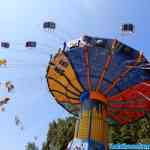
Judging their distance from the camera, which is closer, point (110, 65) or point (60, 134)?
point (110, 65)

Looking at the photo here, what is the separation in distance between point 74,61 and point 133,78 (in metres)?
5.28

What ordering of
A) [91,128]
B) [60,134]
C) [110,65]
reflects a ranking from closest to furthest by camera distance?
[91,128]
[110,65]
[60,134]

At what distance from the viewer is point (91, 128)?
3991cm

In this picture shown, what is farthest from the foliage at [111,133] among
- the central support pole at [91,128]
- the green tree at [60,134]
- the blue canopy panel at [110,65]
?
the central support pole at [91,128]

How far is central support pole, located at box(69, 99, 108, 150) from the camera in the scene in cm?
3912

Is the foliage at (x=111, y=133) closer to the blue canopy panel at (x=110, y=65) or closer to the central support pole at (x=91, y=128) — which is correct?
the blue canopy panel at (x=110, y=65)

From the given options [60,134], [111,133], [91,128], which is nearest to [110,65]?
[91,128]

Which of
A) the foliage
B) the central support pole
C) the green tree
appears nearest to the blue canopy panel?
the central support pole

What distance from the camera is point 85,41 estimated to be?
40094 mm

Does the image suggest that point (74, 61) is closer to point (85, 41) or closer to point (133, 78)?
point (85, 41)

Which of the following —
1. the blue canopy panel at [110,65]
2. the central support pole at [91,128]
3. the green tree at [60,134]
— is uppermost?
the blue canopy panel at [110,65]

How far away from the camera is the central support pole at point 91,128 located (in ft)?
128

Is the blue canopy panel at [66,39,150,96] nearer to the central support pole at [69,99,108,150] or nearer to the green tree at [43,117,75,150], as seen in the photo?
the central support pole at [69,99,108,150]

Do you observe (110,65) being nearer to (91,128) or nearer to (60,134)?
(91,128)
